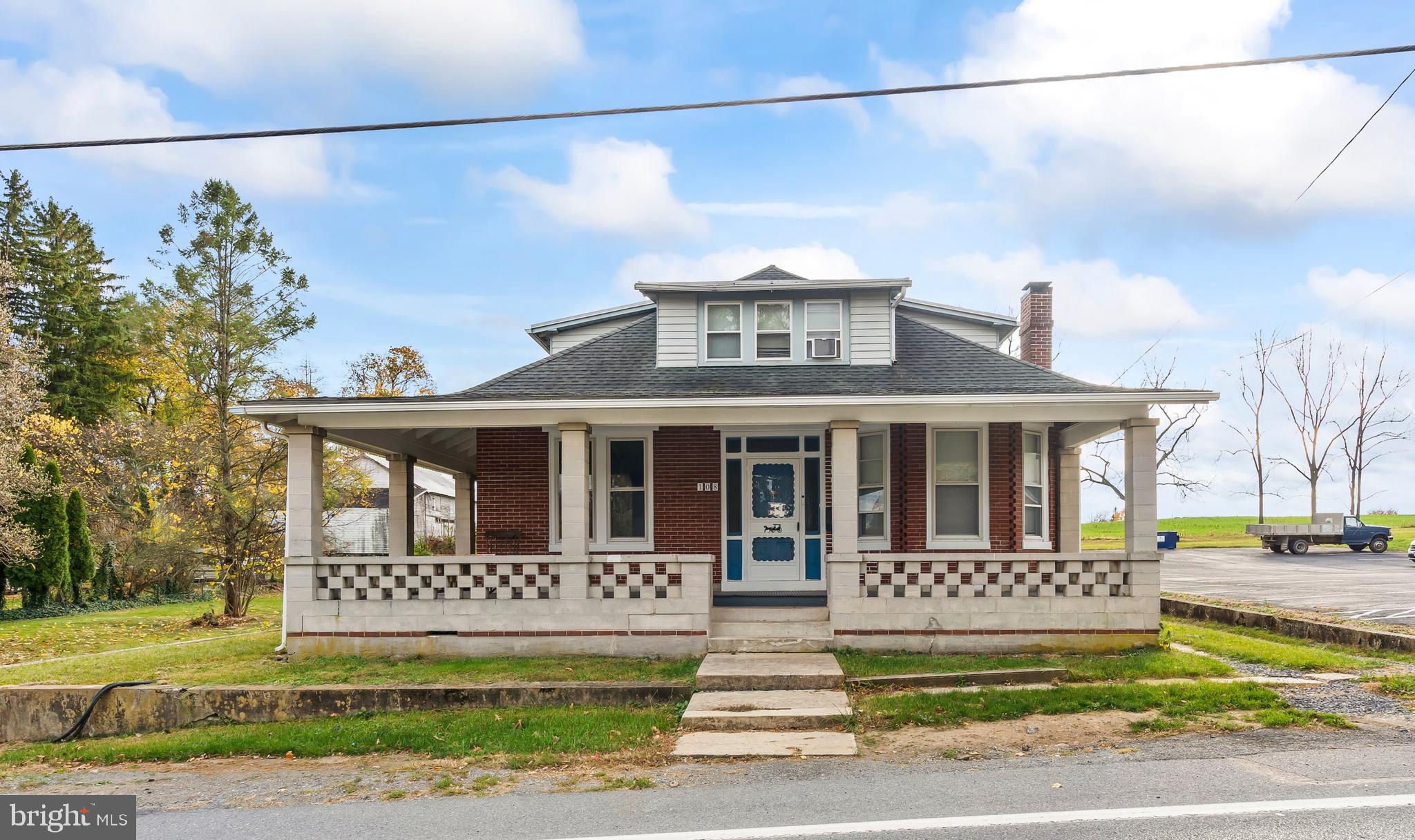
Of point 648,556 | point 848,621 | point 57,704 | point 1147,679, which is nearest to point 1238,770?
point 1147,679

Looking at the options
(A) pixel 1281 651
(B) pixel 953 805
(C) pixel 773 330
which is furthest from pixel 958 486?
(B) pixel 953 805

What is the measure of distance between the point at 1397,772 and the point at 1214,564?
28.4m

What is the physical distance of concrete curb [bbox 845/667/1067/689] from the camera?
409 inches

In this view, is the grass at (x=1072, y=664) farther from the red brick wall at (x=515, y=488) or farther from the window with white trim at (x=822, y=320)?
the window with white trim at (x=822, y=320)

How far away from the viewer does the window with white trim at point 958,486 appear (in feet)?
49.6

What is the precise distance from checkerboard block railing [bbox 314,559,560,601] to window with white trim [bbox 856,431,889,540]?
17.3 feet

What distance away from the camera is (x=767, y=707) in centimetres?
927

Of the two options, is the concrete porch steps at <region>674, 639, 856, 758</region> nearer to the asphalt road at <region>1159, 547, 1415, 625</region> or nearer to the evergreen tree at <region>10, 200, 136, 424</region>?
the asphalt road at <region>1159, 547, 1415, 625</region>

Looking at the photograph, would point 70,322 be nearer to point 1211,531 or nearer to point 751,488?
point 751,488

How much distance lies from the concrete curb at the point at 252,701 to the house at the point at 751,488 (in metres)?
2.40

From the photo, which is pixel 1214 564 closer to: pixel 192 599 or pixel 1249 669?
pixel 1249 669

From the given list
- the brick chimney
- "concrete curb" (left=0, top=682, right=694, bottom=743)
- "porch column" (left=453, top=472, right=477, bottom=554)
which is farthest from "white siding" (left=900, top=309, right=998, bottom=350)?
"concrete curb" (left=0, top=682, right=694, bottom=743)

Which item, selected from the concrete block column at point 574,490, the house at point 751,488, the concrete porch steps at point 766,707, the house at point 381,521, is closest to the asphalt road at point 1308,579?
the house at point 751,488

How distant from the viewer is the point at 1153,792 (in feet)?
20.8
